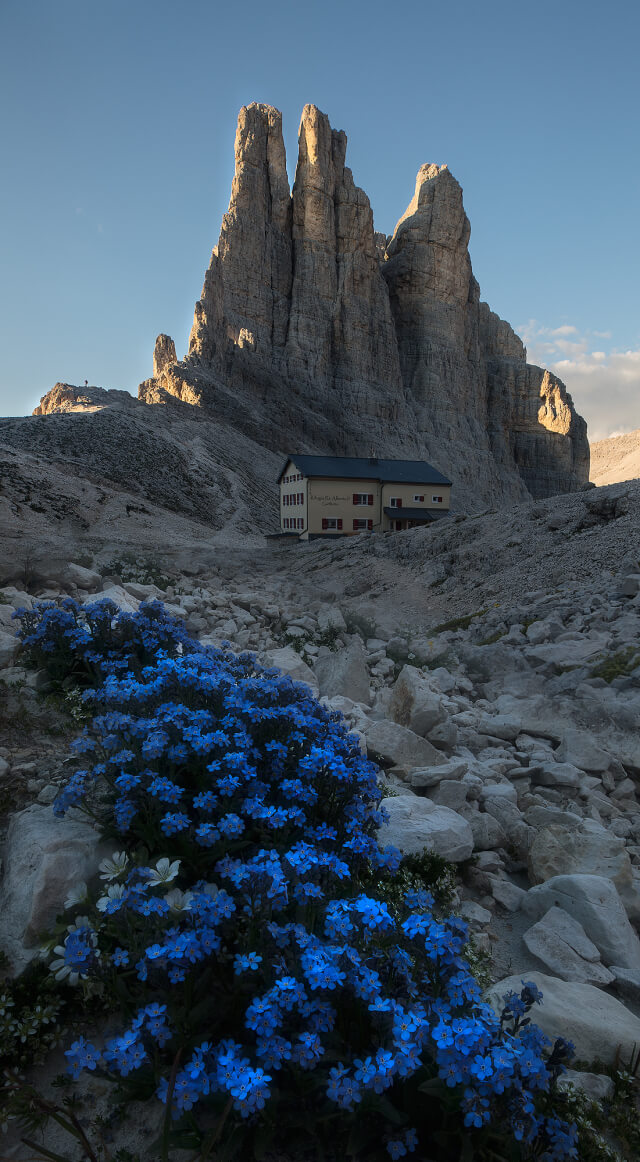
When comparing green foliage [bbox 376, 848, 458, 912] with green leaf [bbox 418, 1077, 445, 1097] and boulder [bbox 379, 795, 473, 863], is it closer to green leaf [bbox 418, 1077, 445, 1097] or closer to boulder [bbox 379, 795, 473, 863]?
boulder [bbox 379, 795, 473, 863]

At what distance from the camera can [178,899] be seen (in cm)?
296

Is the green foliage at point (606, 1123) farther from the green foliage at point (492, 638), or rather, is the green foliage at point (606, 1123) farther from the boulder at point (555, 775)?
the green foliage at point (492, 638)

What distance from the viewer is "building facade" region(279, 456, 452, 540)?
120 ft

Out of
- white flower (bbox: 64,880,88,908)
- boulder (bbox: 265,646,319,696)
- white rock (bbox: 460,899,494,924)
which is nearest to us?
white flower (bbox: 64,880,88,908)

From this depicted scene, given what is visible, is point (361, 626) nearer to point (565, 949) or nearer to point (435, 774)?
point (435, 774)

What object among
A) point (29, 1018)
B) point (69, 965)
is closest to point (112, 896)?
point (69, 965)

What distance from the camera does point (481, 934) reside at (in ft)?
12.7

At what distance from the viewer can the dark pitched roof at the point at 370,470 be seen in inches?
1444

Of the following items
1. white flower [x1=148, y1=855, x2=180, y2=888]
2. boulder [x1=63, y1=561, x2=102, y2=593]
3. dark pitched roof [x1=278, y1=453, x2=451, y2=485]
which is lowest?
white flower [x1=148, y1=855, x2=180, y2=888]

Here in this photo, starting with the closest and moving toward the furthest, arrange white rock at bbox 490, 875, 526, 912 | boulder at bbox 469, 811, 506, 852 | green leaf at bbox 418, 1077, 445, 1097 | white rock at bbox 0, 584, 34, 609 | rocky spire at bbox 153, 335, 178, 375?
1. green leaf at bbox 418, 1077, 445, 1097
2. white rock at bbox 490, 875, 526, 912
3. boulder at bbox 469, 811, 506, 852
4. white rock at bbox 0, 584, 34, 609
5. rocky spire at bbox 153, 335, 178, 375

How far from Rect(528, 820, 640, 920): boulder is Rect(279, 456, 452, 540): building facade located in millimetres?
32368

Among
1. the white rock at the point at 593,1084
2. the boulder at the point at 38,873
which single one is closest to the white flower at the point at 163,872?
the boulder at the point at 38,873

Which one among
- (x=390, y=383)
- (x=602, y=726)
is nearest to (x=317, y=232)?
→ (x=390, y=383)

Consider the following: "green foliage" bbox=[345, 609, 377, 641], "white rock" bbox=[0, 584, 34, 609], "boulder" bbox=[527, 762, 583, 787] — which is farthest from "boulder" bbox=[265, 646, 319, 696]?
"green foliage" bbox=[345, 609, 377, 641]
